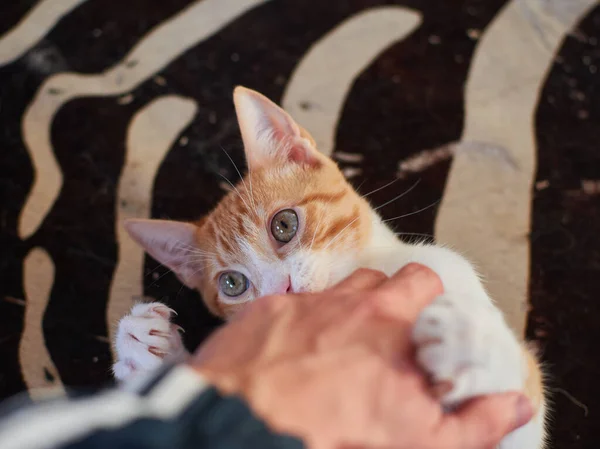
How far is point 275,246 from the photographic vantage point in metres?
1.07

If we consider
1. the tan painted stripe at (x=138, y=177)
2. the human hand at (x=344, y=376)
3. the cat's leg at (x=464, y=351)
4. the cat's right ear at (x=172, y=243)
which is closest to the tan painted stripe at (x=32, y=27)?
the tan painted stripe at (x=138, y=177)

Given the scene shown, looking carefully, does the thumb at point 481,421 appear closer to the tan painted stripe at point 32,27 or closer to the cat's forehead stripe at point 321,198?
the cat's forehead stripe at point 321,198

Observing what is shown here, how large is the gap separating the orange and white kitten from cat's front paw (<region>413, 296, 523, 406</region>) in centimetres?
11

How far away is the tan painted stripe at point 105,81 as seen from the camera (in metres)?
1.50

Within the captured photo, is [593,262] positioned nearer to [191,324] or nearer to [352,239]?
[352,239]

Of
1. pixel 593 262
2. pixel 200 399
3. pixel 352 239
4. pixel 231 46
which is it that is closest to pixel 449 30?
pixel 231 46

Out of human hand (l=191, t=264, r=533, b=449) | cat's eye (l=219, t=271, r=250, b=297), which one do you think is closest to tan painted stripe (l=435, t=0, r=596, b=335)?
cat's eye (l=219, t=271, r=250, b=297)

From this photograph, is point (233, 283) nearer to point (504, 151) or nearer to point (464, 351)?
point (464, 351)

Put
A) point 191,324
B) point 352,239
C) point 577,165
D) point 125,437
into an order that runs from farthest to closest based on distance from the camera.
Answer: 1. point 577,165
2. point 191,324
3. point 352,239
4. point 125,437

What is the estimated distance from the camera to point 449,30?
1677 mm

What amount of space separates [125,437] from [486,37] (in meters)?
1.61

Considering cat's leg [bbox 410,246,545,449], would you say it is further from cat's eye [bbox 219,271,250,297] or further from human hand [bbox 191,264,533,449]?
cat's eye [bbox 219,271,250,297]

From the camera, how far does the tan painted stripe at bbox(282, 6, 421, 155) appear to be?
62.1 inches

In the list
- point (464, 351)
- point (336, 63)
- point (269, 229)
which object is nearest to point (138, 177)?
point (269, 229)
